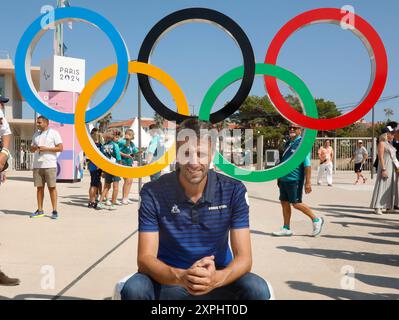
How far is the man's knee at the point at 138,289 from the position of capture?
218cm

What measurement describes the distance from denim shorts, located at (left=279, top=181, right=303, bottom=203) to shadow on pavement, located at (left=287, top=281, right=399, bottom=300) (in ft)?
7.26

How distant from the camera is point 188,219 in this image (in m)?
2.37

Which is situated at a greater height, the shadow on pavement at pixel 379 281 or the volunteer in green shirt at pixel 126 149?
the volunteer in green shirt at pixel 126 149

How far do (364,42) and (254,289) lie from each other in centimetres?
251

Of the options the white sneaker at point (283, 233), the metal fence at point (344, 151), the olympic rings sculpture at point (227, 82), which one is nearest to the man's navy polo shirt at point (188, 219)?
the olympic rings sculpture at point (227, 82)

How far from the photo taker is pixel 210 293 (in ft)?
→ 7.63

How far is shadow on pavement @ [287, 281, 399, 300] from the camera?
11.2 feet

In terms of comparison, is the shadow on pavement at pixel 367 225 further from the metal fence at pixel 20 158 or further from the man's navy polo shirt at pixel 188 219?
the metal fence at pixel 20 158

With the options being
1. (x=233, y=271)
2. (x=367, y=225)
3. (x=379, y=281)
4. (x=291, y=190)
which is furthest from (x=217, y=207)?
(x=367, y=225)

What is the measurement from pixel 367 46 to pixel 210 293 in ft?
8.53

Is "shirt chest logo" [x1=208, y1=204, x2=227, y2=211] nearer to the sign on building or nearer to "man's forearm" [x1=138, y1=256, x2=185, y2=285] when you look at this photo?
"man's forearm" [x1=138, y1=256, x2=185, y2=285]

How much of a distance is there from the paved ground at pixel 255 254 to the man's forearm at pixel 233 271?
1.28m

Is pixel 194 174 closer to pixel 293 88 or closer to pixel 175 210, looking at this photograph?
pixel 175 210

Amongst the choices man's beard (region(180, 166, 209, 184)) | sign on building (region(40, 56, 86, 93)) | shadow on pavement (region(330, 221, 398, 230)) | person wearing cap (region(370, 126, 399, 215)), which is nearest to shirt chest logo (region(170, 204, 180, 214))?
man's beard (region(180, 166, 209, 184))
